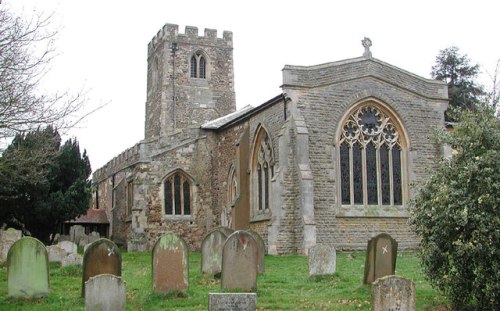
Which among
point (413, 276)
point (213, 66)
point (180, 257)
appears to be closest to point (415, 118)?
point (413, 276)

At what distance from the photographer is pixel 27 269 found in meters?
13.0

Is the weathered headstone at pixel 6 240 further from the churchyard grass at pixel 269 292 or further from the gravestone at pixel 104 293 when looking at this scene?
the gravestone at pixel 104 293

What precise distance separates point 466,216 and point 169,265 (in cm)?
557

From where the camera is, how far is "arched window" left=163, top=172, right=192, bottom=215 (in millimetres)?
29438

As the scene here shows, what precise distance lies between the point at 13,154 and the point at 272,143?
11608 mm

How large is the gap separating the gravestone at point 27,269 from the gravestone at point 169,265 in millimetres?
2096

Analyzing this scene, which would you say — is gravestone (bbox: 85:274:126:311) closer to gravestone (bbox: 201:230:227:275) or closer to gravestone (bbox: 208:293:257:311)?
gravestone (bbox: 208:293:257:311)

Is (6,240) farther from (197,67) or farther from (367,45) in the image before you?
(197,67)

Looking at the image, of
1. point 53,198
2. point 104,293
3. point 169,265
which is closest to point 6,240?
point 53,198

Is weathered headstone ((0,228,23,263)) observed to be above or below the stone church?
below

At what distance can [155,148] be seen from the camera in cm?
2958

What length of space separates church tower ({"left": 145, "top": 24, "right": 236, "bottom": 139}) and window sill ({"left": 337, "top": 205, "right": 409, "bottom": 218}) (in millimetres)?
17144

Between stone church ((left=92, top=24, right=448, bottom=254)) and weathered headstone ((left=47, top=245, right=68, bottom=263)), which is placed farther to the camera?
stone church ((left=92, top=24, right=448, bottom=254))

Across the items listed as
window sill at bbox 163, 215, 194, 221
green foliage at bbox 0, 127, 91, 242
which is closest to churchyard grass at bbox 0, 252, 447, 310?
green foliage at bbox 0, 127, 91, 242
